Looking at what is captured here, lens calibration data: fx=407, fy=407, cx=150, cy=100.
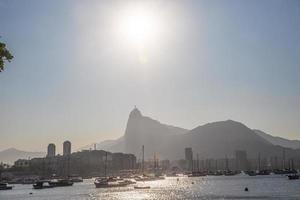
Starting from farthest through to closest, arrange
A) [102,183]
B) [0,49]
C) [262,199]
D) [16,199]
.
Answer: [102,183] < [16,199] < [262,199] < [0,49]

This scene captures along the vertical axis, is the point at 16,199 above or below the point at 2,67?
below

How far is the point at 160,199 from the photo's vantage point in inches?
3410

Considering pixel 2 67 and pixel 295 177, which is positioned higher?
pixel 2 67

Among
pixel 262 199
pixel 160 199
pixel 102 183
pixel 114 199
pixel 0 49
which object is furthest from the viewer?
pixel 102 183

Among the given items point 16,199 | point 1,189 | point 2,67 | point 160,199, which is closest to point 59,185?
point 1,189

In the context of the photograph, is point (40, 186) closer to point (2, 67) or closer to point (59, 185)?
point (59, 185)

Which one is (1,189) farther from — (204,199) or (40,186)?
(204,199)

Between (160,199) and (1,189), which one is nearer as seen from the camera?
(160,199)

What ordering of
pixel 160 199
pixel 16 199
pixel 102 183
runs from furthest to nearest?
pixel 102 183 → pixel 16 199 → pixel 160 199

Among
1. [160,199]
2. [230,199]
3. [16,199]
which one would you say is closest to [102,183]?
[16,199]

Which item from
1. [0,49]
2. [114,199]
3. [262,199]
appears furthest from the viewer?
[114,199]

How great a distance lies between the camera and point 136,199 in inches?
3610

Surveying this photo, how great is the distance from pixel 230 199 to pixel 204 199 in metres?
5.15

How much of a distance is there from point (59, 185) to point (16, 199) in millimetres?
63668
